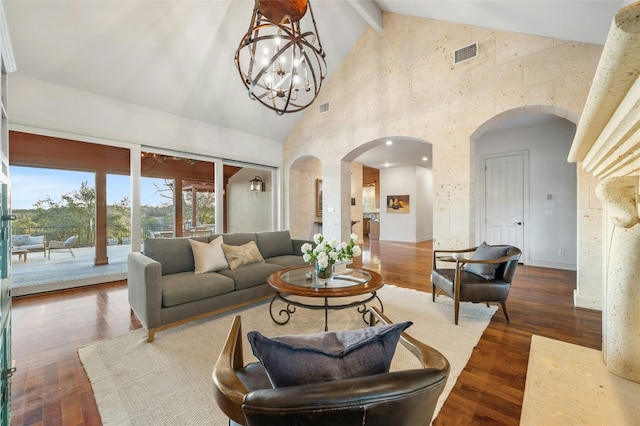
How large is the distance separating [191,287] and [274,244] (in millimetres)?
1683

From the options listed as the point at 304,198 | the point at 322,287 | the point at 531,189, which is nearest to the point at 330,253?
the point at 322,287

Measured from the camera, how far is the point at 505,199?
226 inches

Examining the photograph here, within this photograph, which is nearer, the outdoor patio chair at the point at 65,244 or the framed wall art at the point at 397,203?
the outdoor patio chair at the point at 65,244

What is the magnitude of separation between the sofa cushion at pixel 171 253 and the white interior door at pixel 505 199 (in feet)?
19.9

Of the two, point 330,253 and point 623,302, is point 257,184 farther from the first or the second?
point 623,302

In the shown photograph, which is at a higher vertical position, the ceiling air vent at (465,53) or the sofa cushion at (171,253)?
the ceiling air vent at (465,53)

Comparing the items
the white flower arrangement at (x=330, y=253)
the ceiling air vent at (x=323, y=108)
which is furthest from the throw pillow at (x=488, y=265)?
the ceiling air vent at (x=323, y=108)

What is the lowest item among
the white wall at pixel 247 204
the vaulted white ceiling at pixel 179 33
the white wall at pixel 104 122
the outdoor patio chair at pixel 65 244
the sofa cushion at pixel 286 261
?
the sofa cushion at pixel 286 261

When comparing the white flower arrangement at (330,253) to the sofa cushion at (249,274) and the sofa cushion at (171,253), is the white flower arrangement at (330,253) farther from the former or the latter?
the sofa cushion at (171,253)

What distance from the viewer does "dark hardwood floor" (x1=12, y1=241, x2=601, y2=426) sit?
1.53 metres

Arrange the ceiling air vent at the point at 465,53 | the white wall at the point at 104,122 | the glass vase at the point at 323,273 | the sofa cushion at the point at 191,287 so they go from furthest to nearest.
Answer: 1. the ceiling air vent at the point at 465,53
2. the white wall at the point at 104,122
3. the glass vase at the point at 323,273
4. the sofa cushion at the point at 191,287

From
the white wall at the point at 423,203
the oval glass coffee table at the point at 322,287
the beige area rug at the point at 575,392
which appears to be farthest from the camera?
the white wall at the point at 423,203

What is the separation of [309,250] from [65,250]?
4442 millimetres

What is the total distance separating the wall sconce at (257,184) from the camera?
666 centimetres
